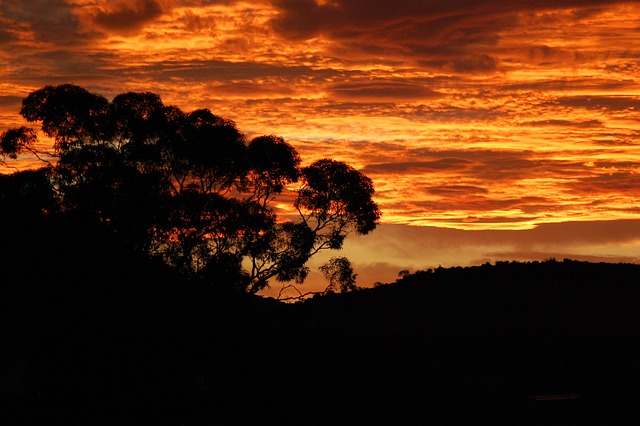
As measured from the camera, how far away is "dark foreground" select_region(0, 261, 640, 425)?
30078mm

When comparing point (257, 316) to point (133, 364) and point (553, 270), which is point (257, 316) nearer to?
point (133, 364)

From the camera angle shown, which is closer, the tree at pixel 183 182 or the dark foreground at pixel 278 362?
the dark foreground at pixel 278 362

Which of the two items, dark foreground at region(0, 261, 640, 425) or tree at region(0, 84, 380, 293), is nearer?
dark foreground at region(0, 261, 640, 425)

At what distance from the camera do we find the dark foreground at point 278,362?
30.1 m

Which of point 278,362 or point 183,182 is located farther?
point 183,182

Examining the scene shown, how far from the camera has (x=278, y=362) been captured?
35.7m

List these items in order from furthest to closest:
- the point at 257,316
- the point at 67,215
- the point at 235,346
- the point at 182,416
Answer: the point at 67,215 → the point at 257,316 → the point at 235,346 → the point at 182,416

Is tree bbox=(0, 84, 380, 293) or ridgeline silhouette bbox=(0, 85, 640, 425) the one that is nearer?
ridgeline silhouette bbox=(0, 85, 640, 425)

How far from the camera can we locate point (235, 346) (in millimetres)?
37281

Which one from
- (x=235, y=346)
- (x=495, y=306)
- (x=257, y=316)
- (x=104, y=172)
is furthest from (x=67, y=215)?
(x=495, y=306)

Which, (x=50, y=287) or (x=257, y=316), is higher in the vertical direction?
(x=50, y=287)

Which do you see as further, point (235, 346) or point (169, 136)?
point (169, 136)

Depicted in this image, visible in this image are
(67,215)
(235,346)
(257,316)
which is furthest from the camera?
(67,215)

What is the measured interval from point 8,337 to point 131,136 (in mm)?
23550
